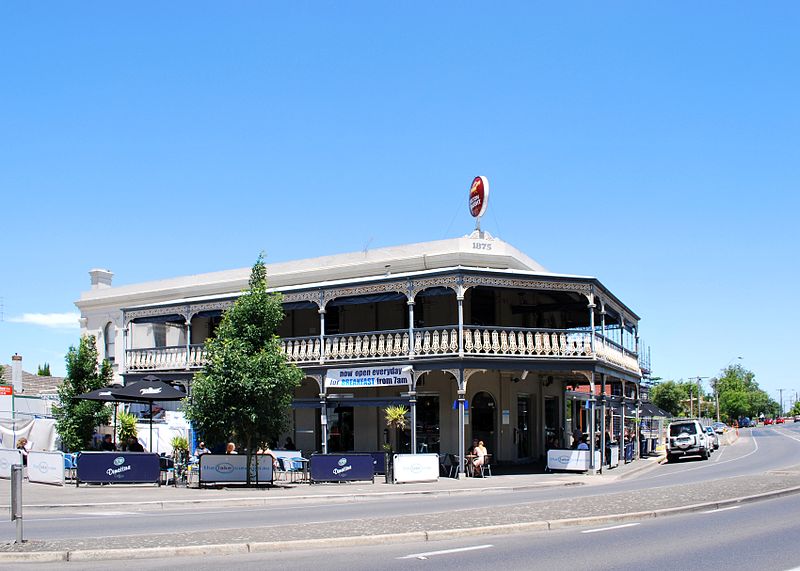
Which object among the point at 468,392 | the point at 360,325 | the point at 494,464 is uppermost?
the point at 360,325

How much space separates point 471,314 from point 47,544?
74.6 feet

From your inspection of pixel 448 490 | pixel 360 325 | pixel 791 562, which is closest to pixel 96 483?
pixel 448 490

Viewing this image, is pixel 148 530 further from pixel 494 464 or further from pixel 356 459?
pixel 494 464

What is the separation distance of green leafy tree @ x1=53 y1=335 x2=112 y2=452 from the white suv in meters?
24.9

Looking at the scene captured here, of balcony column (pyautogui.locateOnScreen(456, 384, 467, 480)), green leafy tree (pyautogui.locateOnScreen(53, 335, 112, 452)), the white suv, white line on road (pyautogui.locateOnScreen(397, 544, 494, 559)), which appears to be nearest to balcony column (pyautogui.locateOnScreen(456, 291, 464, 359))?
balcony column (pyautogui.locateOnScreen(456, 384, 467, 480))

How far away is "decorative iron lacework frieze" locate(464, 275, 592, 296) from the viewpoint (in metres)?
28.8

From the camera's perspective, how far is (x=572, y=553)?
1121 centimetres

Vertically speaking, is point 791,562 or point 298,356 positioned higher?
point 298,356

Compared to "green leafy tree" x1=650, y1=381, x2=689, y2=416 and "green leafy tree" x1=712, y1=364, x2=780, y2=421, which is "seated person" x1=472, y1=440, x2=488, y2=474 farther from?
"green leafy tree" x1=712, y1=364, x2=780, y2=421

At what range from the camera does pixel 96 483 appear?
24.2 metres

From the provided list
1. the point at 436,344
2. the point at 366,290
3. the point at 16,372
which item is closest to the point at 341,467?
the point at 436,344

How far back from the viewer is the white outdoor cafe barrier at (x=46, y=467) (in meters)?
24.4

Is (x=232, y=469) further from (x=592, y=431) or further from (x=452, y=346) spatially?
(x=592, y=431)

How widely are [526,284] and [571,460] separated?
624cm
